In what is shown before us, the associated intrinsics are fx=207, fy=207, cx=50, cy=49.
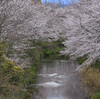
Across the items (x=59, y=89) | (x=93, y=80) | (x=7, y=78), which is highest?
(x=7, y=78)

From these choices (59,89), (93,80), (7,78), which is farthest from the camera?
(59,89)

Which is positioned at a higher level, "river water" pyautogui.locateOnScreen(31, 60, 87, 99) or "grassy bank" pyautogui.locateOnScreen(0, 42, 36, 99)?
"grassy bank" pyautogui.locateOnScreen(0, 42, 36, 99)

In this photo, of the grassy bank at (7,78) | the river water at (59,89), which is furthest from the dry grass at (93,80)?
the grassy bank at (7,78)

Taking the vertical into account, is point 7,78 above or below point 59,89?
above

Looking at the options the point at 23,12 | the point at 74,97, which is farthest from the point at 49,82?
the point at 23,12

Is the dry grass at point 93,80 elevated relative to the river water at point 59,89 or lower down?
elevated

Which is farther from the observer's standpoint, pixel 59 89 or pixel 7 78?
pixel 59 89

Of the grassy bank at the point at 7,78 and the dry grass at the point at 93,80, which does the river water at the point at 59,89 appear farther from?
the grassy bank at the point at 7,78

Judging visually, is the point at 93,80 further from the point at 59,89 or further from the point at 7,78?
the point at 7,78

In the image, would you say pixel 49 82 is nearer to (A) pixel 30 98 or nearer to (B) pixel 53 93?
(B) pixel 53 93

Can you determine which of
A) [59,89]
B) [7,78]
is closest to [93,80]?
[59,89]

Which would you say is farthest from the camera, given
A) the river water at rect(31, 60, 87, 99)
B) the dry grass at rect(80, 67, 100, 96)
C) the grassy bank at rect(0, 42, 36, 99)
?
the river water at rect(31, 60, 87, 99)

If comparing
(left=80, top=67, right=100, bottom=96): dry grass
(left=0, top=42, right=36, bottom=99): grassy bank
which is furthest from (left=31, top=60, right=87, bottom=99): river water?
(left=0, top=42, right=36, bottom=99): grassy bank

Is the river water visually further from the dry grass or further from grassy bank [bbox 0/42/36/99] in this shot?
grassy bank [bbox 0/42/36/99]
